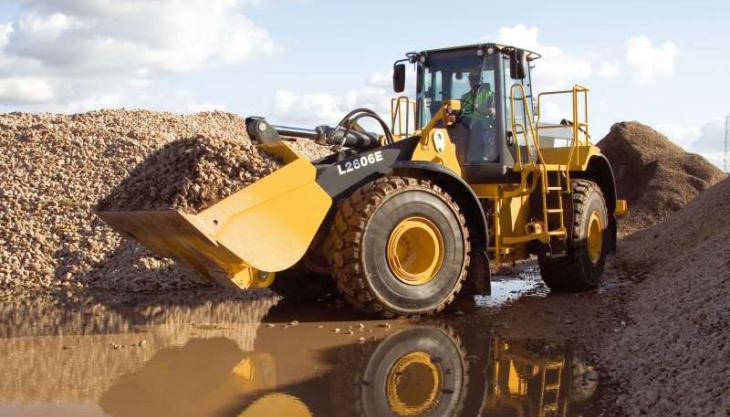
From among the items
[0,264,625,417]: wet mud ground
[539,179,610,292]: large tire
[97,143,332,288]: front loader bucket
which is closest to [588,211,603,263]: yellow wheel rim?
[539,179,610,292]: large tire

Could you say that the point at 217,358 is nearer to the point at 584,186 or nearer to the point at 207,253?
the point at 207,253

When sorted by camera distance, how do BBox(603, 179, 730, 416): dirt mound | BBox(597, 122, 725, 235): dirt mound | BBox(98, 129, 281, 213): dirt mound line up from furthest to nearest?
1. BBox(597, 122, 725, 235): dirt mound
2. BBox(98, 129, 281, 213): dirt mound
3. BBox(603, 179, 730, 416): dirt mound

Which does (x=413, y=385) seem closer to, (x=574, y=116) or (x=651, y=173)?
(x=574, y=116)

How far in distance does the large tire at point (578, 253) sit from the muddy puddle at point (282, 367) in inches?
67.9

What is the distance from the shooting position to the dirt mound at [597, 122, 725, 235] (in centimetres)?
1697

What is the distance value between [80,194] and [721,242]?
30.4 ft

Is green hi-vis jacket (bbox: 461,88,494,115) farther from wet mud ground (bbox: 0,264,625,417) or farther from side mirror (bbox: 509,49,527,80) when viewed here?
wet mud ground (bbox: 0,264,625,417)

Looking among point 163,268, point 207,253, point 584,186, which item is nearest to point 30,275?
point 163,268

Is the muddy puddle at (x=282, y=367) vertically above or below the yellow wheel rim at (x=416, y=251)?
below

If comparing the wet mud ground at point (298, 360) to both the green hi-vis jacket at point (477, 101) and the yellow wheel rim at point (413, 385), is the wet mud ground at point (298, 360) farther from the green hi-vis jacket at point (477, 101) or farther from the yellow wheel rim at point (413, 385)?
the green hi-vis jacket at point (477, 101)

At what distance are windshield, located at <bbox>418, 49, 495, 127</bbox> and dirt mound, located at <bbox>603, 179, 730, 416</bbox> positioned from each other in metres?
2.68

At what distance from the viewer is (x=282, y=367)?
215 inches

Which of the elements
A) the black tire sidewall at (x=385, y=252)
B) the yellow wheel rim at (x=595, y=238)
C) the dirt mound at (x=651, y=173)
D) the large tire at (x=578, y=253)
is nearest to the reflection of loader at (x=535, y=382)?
the black tire sidewall at (x=385, y=252)

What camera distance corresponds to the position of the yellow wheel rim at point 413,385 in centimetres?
455
